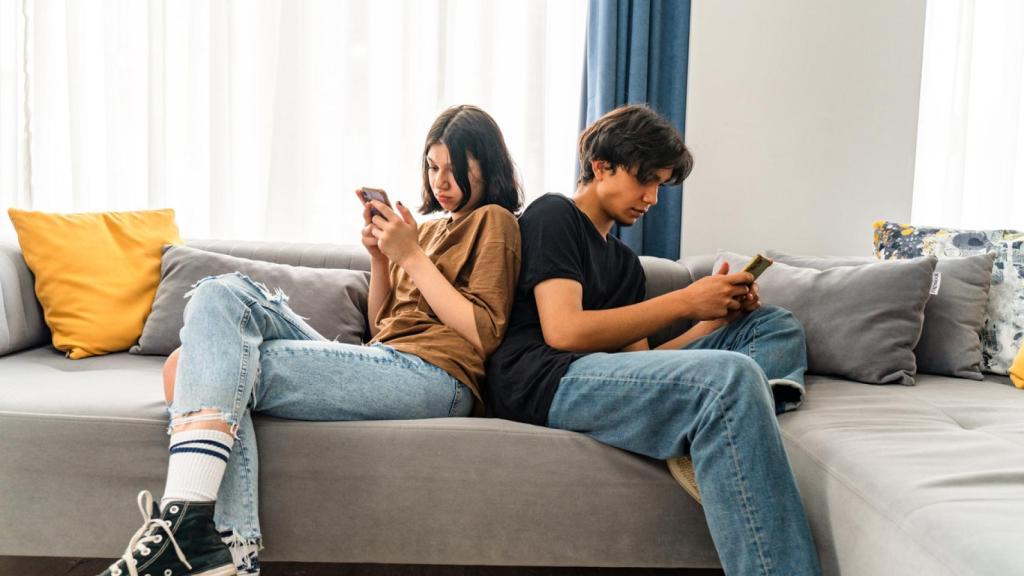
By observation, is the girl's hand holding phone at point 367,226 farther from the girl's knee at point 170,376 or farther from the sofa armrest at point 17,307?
the sofa armrest at point 17,307

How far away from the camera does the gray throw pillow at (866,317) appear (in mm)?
1734

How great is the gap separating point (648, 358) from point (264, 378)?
2.16 ft

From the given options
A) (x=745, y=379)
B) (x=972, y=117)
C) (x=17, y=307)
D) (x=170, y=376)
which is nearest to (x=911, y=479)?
(x=745, y=379)

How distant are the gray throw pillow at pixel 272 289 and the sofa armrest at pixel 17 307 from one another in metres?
0.25

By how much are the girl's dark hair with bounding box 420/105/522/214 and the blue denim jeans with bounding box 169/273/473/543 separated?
16.9 inches

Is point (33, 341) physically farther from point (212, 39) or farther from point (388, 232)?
point (212, 39)

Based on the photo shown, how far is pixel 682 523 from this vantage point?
4.44 ft

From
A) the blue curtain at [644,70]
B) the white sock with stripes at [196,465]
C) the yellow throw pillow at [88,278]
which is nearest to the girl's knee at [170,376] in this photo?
the white sock with stripes at [196,465]

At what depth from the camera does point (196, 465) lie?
1.13 meters

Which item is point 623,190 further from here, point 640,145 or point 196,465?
point 196,465

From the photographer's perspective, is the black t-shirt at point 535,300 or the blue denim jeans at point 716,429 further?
the black t-shirt at point 535,300

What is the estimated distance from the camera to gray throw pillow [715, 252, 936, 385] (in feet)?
5.69

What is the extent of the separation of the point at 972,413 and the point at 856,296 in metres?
0.39

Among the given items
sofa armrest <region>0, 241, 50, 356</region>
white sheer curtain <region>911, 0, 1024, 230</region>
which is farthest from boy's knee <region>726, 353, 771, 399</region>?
white sheer curtain <region>911, 0, 1024, 230</region>
